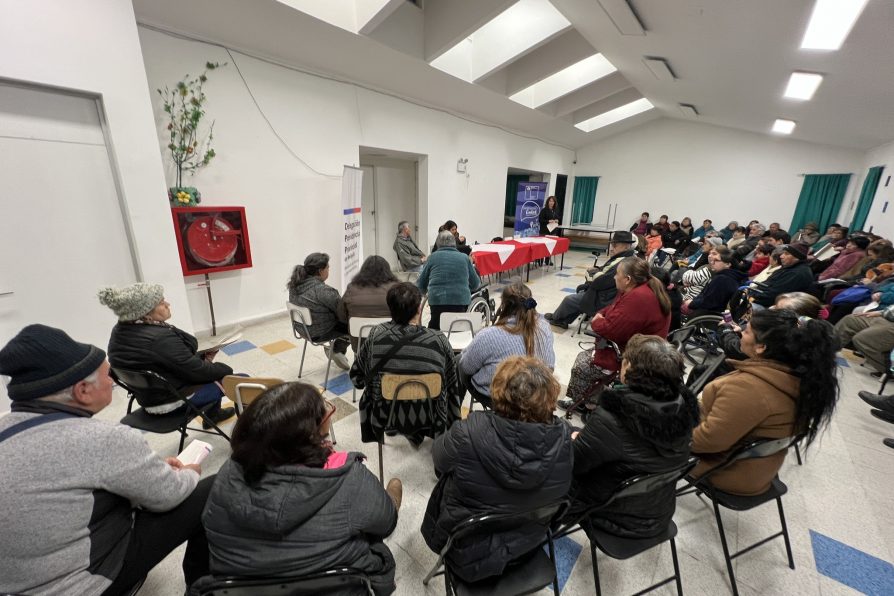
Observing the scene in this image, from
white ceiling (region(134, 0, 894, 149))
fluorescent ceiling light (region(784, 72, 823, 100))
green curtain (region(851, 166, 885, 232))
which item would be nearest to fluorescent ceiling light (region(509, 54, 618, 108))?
white ceiling (region(134, 0, 894, 149))

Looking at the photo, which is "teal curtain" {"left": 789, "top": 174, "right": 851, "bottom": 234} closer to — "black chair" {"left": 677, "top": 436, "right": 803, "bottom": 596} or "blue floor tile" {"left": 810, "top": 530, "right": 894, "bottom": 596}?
"blue floor tile" {"left": 810, "top": 530, "right": 894, "bottom": 596}

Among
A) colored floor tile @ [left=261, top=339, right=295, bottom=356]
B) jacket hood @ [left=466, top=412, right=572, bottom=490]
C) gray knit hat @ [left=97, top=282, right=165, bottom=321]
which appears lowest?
colored floor tile @ [left=261, top=339, right=295, bottom=356]

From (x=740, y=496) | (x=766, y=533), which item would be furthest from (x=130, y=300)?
(x=766, y=533)

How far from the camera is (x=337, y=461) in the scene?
1.02m

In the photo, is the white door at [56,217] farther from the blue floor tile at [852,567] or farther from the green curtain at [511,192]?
the green curtain at [511,192]

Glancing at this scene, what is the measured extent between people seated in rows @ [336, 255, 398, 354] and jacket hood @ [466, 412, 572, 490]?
5.37 ft

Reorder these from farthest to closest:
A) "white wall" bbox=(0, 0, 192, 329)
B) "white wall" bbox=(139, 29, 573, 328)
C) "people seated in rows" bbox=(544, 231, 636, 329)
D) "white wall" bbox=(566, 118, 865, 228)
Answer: "white wall" bbox=(566, 118, 865, 228)
"white wall" bbox=(139, 29, 573, 328)
"people seated in rows" bbox=(544, 231, 636, 329)
"white wall" bbox=(0, 0, 192, 329)

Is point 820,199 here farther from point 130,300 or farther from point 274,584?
point 130,300

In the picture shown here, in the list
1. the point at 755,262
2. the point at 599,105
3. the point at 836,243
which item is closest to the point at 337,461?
the point at 755,262

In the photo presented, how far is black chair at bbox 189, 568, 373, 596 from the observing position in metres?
0.81

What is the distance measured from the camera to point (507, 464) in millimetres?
996

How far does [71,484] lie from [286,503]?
0.53 m

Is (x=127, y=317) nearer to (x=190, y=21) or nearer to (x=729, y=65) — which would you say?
(x=190, y=21)

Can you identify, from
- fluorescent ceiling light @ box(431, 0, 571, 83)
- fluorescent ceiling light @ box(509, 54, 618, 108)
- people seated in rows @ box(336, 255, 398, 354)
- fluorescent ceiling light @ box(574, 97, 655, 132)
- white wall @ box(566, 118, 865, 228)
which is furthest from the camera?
fluorescent ceiling light @ box(574, 97, 655, 132)
